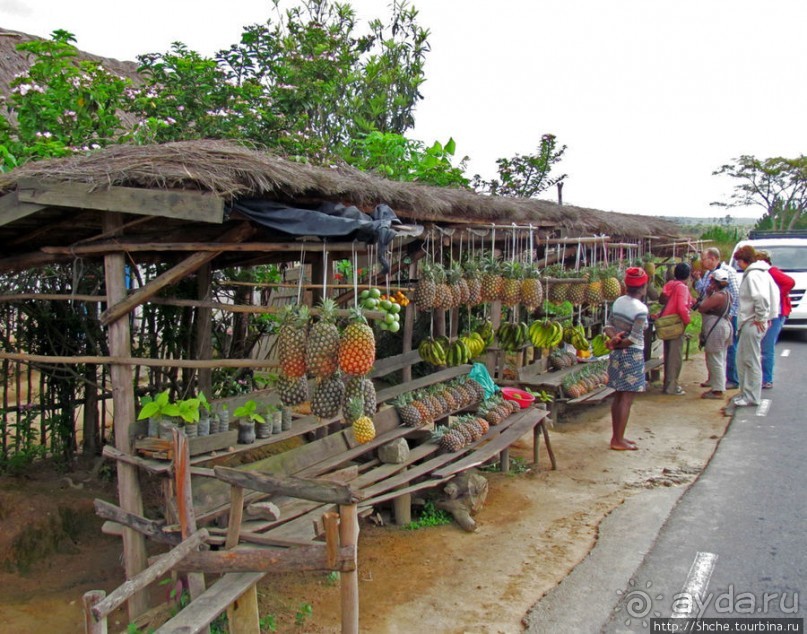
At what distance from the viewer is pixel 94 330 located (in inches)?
259

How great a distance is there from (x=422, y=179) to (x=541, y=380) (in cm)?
330

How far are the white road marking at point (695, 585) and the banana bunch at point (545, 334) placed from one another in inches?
145

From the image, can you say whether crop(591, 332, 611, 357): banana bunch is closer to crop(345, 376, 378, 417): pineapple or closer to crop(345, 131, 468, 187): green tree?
crop(345, 131, 468, 187): green tree

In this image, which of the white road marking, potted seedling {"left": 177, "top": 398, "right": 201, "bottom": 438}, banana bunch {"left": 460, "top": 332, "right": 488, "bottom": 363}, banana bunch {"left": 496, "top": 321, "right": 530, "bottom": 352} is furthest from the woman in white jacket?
potted seedling {"left": 177, "top": 398, "right": 201, "bottom": 438}

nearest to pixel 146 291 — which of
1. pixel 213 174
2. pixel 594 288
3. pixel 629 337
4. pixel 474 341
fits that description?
pixel 213 174

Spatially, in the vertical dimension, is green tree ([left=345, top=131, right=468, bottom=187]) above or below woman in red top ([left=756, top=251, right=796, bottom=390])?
above

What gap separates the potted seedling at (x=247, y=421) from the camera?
5.20m

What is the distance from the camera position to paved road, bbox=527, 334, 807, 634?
454 centimetres

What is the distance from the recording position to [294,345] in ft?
13.9

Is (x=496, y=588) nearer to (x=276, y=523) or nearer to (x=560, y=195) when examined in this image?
(x=276, y=523)

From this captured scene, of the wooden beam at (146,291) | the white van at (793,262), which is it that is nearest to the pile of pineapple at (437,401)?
the wooden beam at (146,291)

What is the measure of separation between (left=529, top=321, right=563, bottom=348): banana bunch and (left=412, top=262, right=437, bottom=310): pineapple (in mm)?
3019

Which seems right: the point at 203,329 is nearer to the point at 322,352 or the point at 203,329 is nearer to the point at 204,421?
the point at 204,421

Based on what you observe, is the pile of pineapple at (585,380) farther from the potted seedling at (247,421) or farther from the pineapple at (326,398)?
the pineapple at (326,398)
